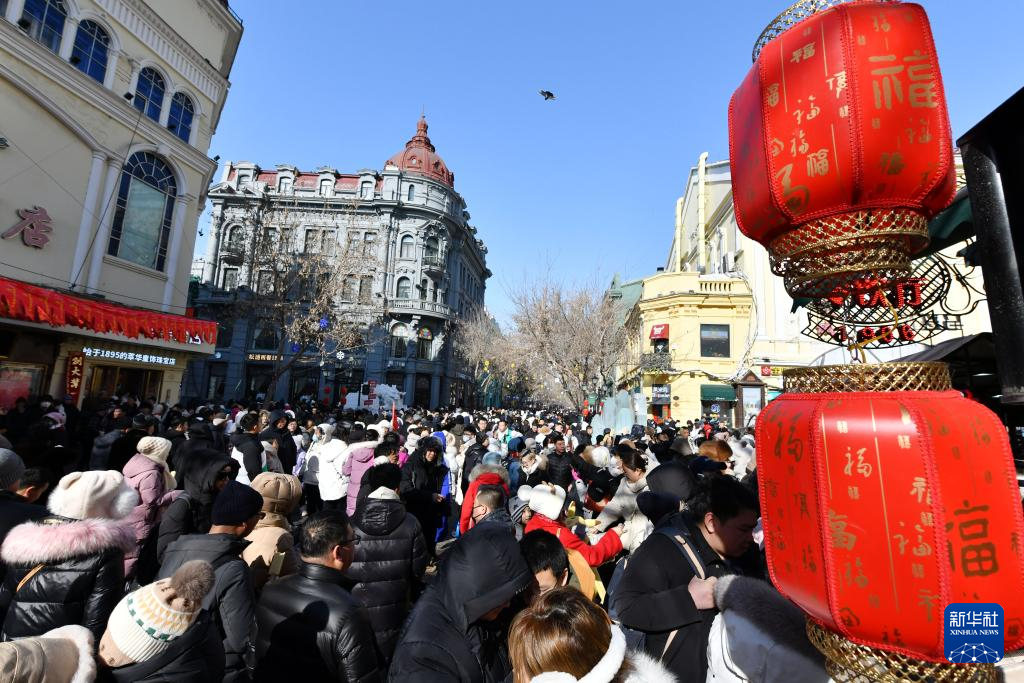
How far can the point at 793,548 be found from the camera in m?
1.54

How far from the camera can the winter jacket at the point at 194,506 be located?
376 centimetres

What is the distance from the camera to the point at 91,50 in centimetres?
1442

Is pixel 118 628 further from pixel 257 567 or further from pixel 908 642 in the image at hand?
pixel 908 642

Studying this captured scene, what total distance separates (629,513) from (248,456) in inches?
188

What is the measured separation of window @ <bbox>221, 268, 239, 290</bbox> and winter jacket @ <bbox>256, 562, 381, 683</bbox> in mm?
A: 37357

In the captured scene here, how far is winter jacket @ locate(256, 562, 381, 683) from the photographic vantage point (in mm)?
2182

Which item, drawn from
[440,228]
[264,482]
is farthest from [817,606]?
[440,228]

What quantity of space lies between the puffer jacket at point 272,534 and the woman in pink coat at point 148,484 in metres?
1.46

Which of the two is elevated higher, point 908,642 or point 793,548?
point 793,548

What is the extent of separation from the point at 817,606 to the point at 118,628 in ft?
7.99

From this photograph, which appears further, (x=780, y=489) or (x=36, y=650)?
(x=780, y=489)

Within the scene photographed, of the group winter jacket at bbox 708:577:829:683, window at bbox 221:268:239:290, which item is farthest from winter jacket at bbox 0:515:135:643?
window at bbox 221:268:239:290

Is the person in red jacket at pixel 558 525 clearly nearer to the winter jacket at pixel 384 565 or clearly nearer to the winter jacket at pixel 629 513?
the winter jacket at pixel 629 513

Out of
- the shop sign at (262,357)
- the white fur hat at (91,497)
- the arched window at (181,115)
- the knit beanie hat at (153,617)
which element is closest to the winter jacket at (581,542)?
the knit beanie hat at (153,617)
